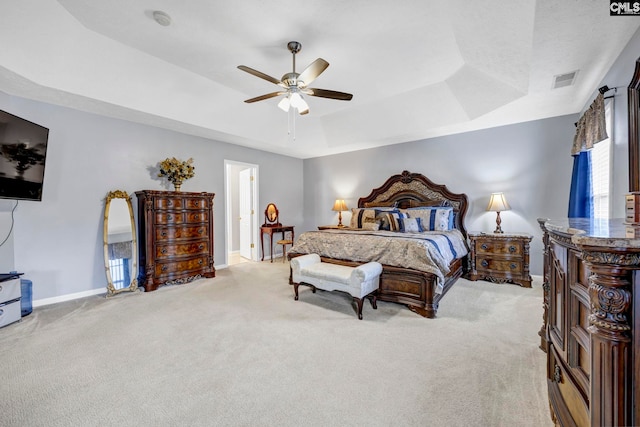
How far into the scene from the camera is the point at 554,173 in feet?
14.0

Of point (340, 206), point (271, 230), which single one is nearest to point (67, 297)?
point (271, 230)

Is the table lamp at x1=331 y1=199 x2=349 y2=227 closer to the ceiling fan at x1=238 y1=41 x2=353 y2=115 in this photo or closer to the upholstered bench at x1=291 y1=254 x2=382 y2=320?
the upholstered bench at x1=291 y1=254 x2=382 y2=320

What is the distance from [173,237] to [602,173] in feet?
18.4

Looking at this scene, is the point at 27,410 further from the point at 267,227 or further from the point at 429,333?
the point at 267,227

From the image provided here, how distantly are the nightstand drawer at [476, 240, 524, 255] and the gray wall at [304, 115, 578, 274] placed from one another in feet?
2.09

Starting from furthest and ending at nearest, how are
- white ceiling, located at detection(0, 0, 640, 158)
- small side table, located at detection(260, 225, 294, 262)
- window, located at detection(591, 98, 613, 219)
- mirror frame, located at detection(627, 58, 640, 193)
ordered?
small side table, located at detection(260, 225, 294, 262), window, located at detection(591, 98, 613, 219), white ceiling, located at detection(0, 0, 640, 158), mirror frame, located at detection(627, 58, 640, 193)

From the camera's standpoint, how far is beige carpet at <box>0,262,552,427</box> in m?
1.62

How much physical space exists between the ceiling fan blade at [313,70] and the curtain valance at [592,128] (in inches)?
105

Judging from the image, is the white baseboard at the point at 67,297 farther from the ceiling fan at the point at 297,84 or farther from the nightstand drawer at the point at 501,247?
the nightstand drawer at the point at 501,247

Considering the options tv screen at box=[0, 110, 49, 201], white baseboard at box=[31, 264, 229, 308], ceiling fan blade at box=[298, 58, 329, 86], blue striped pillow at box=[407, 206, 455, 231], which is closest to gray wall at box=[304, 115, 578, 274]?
blue striped pillow at box=[407, 206, 455, 231]

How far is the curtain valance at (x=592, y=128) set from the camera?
257 centimetres

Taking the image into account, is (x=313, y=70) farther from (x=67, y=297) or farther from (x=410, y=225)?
(x=67, y=297)

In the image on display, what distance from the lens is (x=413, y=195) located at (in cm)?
545

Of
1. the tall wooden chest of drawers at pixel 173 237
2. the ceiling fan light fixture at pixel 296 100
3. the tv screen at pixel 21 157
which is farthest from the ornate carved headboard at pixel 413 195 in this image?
the tv screen at pixel 21 157
